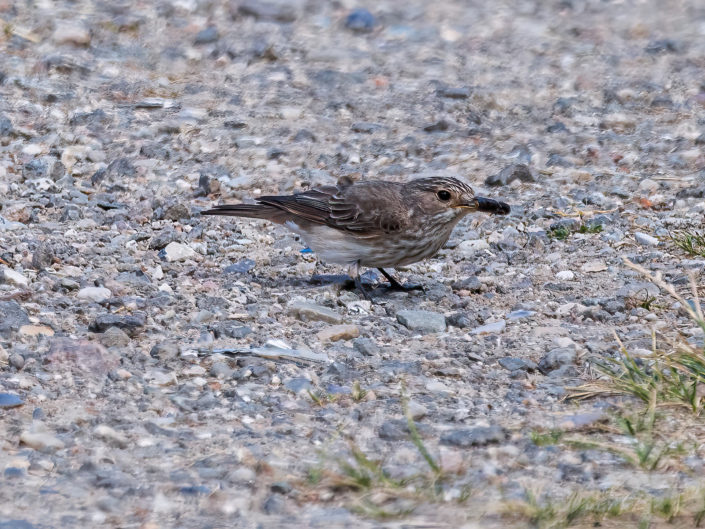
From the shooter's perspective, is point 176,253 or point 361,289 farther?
point 176,253

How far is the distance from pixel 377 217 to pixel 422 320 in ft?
3.91

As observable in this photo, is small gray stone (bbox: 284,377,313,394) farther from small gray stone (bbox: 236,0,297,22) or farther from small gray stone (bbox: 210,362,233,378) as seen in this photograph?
small gray stone (bbox: 236,0,297,22)

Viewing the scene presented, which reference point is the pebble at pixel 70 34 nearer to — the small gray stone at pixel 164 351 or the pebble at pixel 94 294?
the pebble at pixel 94 294

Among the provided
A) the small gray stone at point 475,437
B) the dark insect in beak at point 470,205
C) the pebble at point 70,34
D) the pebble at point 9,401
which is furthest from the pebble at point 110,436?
the pebble at point 70,34

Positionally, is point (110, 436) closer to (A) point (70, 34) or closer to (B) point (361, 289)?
(B) point (361, 289)

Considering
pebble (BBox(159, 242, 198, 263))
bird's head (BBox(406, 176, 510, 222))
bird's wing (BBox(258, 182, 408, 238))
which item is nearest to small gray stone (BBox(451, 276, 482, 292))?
bird's head (BBox(406, 176, 510, 222))

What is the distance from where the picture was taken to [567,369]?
616cm

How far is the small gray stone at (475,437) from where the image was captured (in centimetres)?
519

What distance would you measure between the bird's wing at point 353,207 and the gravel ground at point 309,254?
0.45 meters

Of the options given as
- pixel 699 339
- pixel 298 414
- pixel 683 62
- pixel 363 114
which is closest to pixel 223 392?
pixel 298 414

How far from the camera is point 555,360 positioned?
6.24 m

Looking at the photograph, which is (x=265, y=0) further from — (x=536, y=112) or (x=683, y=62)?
(x=683, y=62)

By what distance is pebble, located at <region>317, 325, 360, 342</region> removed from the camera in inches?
266

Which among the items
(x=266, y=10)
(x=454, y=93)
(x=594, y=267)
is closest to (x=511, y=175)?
(x=454, y=93)
